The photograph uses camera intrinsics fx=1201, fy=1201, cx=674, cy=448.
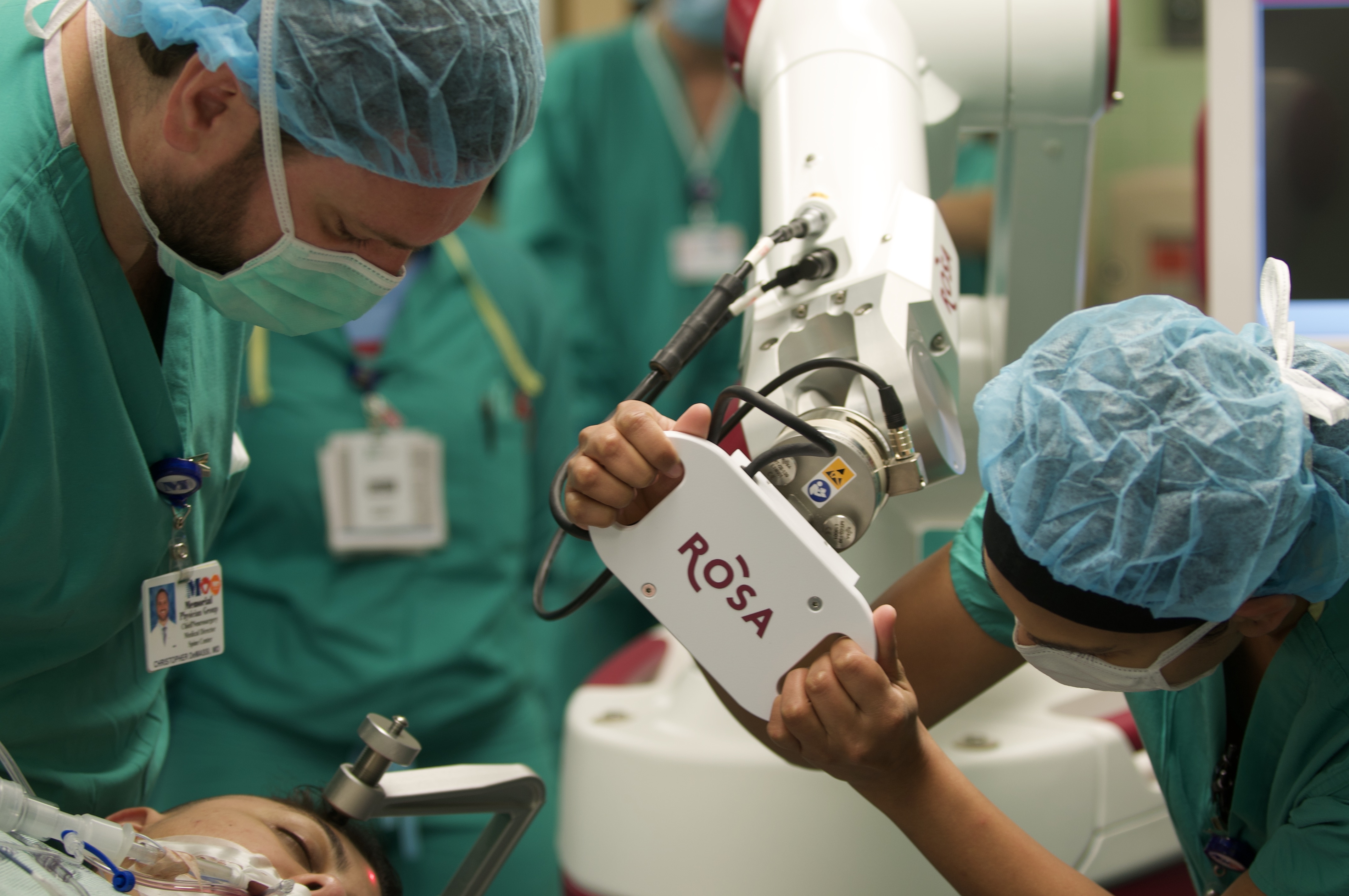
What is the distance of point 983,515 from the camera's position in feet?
3.45

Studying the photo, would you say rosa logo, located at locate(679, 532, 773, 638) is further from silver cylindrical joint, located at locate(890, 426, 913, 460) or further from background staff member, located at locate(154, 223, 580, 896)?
background staff member, located at locate(154, 223, 580, 896)

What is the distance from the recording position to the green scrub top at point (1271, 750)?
89 cm

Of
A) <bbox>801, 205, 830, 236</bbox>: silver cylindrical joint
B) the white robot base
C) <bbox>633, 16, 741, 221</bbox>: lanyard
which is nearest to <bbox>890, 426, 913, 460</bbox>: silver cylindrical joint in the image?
the white robot base

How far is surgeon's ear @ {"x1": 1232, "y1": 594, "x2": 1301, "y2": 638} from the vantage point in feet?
2.95

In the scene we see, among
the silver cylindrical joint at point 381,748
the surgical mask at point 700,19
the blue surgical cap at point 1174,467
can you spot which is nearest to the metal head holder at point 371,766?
the silver cylindrical joint at point 381,748

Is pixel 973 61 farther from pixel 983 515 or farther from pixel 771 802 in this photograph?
pixel 771 802

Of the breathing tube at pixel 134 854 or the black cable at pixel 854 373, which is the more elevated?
the black cable at pixel 854 373

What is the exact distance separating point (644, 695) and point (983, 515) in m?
0.51

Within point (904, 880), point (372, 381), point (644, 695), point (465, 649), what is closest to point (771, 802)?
point (904, 880)

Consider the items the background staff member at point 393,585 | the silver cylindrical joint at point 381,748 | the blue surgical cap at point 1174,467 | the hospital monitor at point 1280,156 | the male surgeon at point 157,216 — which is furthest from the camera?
the background staff member at point 393,585

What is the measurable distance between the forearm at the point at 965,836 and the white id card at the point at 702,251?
188 cm

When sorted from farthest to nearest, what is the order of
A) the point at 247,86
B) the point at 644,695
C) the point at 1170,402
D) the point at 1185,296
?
the point at 1185,296, the point at 644,695, the point at 247,86, the point at 1170,402

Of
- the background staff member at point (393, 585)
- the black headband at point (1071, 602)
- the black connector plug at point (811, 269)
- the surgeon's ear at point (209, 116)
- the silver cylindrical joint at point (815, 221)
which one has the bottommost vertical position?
the background staff member at point (393, 585)

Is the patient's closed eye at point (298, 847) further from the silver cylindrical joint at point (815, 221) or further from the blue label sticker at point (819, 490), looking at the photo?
the silver cylindrical joint at point (815, 221)
